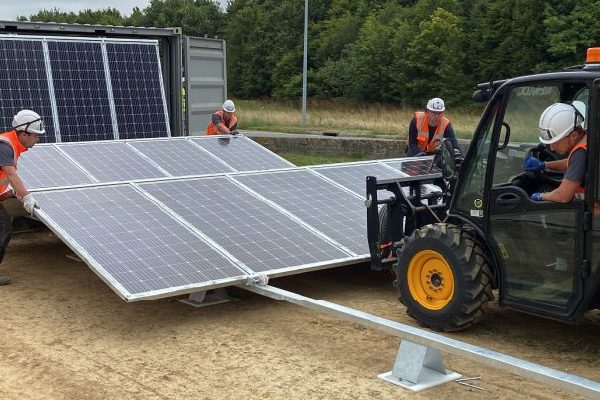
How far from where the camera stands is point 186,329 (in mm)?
7324

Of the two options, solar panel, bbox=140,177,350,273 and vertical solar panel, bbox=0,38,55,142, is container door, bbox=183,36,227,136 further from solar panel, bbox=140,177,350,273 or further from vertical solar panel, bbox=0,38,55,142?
solar panel, bbox=140,177,350,273

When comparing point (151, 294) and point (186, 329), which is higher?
point (151, 294)

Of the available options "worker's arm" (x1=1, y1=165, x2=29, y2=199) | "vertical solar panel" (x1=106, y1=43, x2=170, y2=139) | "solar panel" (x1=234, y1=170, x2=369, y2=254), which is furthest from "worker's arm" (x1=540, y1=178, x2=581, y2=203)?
"vertical solar panel" (x1=106, y1=43, x2=170, y2=139)

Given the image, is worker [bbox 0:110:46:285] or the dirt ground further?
worker [bbox 0:110:46:285]

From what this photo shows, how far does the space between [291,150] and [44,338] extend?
2130 cm

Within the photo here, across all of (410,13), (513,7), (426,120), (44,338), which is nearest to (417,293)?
(44,338)

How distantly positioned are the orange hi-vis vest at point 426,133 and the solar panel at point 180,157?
2.69m

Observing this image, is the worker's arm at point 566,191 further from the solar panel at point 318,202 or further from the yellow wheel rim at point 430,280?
the solar panel at point 318,202

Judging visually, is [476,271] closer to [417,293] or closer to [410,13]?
[417,293]

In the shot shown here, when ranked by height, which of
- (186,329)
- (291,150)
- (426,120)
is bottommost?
(291,150)

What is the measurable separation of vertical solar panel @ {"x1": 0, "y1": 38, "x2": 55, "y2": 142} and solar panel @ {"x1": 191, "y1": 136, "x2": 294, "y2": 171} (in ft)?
7.98

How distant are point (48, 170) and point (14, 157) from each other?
56.5 inches

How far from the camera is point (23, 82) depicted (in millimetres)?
12430

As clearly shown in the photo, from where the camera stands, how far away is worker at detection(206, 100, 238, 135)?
14.3 meters
